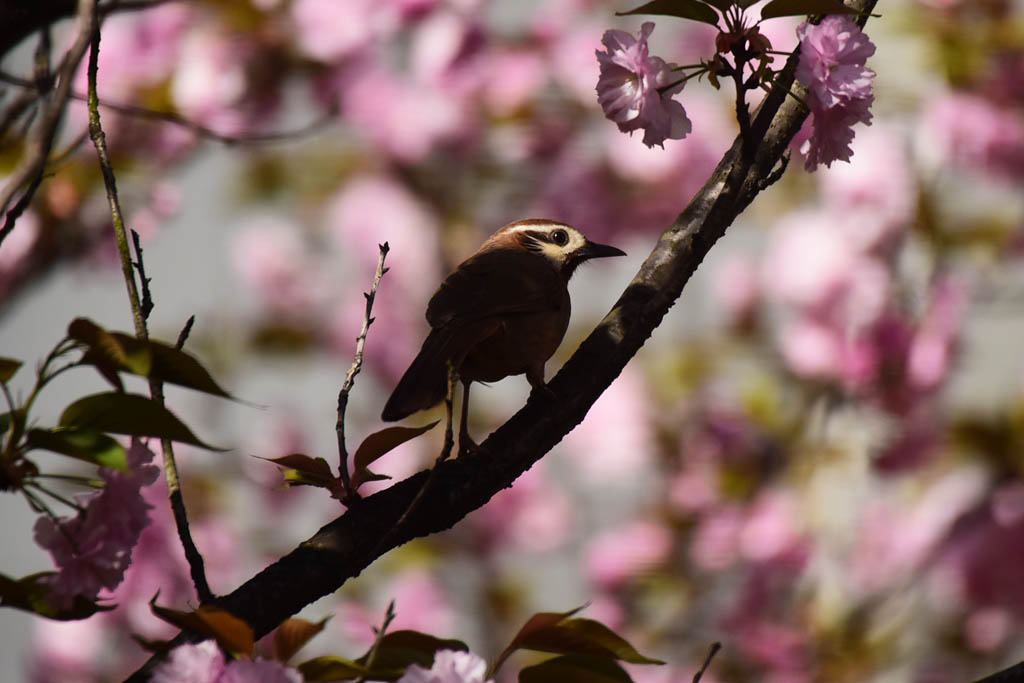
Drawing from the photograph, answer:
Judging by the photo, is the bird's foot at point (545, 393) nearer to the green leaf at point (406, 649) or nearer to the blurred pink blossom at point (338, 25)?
the green leaf at point (406, 649)

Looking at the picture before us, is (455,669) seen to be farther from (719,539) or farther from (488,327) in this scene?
(719,539)

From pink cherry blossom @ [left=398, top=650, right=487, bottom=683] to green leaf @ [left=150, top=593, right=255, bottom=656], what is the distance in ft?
0.62

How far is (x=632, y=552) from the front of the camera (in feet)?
18.9

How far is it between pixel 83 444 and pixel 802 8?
46.8 inches

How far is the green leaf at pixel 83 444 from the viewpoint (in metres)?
1.26

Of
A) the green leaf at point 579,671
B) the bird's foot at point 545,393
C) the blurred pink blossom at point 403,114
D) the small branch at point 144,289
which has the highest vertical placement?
the blurred pink blossom at point 403,114

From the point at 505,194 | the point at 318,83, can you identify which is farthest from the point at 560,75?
the point at 318,83

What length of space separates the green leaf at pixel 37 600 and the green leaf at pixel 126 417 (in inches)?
7.6

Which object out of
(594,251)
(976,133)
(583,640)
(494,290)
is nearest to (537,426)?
(583,640)

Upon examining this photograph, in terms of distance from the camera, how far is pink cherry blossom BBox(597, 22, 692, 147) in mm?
1848

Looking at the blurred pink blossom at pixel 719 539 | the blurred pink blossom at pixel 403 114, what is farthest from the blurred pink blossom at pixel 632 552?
the blurred pink blossom at pixel 403 114

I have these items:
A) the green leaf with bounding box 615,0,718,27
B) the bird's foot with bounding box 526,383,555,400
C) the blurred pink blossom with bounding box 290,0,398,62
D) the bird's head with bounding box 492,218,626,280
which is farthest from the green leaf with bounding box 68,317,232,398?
the blurred pink blossom with bounding box 290,0,398,62

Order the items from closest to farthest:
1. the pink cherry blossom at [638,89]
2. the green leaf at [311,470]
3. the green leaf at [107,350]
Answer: the green leaf at [107,350]
the green leaf at [311,470]
the pink cherry blossom at [638,89]

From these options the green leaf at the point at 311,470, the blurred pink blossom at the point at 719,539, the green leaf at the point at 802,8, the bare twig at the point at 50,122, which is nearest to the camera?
the bare twig at the point at 50,122
